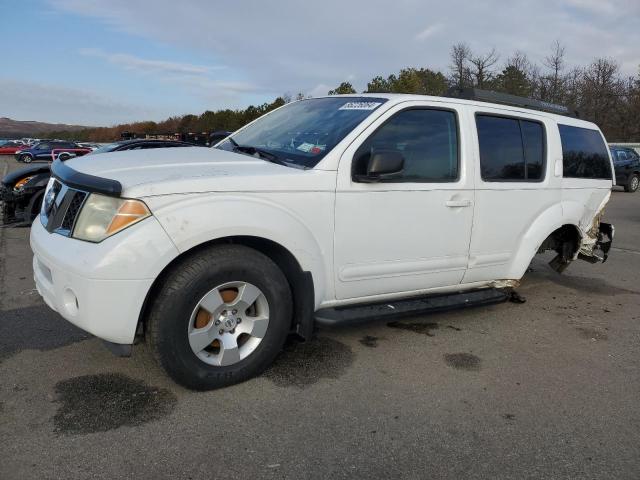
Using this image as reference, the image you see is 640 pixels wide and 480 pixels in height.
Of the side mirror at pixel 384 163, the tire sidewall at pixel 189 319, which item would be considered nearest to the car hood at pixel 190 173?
the side mirror at pixel 384 163

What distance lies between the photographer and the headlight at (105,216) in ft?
9.01

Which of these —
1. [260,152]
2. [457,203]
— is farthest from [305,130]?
[457,203]

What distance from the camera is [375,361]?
3.72 metres

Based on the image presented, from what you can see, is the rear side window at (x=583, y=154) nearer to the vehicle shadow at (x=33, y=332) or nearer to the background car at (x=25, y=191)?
the vehicle shadow at (x=33, y=332)

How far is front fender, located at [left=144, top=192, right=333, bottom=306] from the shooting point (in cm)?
282

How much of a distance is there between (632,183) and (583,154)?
17.9m

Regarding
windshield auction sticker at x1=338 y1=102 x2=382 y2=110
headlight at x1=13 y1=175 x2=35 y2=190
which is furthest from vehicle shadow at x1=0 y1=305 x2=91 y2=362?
headlight at x1=13 y1=175 x2=35 y2=190

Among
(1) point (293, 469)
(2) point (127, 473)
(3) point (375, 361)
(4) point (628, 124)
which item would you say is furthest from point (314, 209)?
(4) point (628, 124)

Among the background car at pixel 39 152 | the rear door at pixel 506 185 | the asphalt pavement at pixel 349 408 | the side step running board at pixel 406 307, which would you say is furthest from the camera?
the background car at pixel 39 152

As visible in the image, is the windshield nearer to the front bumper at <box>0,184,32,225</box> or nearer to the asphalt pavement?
the asphalt pavement

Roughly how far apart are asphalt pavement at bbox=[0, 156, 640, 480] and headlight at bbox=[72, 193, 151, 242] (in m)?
0.96

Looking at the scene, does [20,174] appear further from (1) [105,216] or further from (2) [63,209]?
(1) [105,216]

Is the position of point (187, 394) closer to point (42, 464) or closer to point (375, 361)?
point (42, 464)

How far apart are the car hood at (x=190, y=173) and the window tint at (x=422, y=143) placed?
0.61 meters
